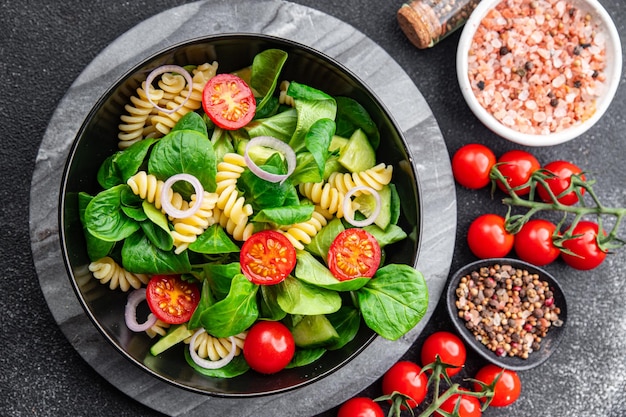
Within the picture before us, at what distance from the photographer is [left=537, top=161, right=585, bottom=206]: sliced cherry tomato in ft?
10.0

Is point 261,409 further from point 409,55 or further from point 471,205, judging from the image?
Answer: point 409,55

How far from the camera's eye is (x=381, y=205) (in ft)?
8.68

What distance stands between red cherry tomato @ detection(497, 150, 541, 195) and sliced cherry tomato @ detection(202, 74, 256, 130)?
1185mm

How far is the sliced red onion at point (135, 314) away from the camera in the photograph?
2607mm

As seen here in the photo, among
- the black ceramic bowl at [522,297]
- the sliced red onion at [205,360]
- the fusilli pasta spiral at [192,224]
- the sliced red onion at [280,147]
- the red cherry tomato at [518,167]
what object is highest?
the sliced red onion at [280,147]

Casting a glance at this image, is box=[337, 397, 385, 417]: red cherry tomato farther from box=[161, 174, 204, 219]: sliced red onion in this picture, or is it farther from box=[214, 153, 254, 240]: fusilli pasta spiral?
box=[161, 174, 204, 219]: sliced red onion

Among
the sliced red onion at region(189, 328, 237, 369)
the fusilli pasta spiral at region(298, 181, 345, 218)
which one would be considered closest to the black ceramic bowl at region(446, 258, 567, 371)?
the fusilli pasta spiral at region(298, 181, 345, 218)

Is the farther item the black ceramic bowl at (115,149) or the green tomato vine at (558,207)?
the green tomato vine at (558,207)

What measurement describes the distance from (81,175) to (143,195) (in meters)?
0.27

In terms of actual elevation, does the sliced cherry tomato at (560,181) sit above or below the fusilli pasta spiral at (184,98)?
below

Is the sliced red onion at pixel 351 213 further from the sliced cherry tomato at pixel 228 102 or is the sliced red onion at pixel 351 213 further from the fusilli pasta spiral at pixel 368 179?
the sliced cherry tomato at pixel 228 102

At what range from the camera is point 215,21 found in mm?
2797

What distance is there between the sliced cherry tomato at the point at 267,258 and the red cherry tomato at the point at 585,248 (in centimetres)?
138

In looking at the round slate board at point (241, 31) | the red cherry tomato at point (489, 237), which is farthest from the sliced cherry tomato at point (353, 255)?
the red cherry tomato at point (489, 237)
